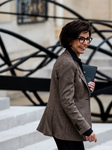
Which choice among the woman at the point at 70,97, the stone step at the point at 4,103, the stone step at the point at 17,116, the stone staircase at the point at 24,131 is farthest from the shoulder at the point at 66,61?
the stone step at the point at 4,103

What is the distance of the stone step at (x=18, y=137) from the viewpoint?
4645mm

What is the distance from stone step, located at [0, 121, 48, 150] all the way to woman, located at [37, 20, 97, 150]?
1.69 metres

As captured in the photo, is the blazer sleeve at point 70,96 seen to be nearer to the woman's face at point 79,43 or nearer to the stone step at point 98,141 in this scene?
the woman's face at point 79,43

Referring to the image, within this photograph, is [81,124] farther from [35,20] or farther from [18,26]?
[35,20]

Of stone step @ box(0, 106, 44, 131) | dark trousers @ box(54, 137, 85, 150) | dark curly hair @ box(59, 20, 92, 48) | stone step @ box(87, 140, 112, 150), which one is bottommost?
stone step @ box(87, 140, 112, 150)

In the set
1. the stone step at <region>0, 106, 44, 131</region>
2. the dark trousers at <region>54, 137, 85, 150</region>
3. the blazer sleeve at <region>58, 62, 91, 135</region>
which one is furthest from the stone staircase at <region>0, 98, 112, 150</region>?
the blazer sleeve at <region>58, 62, 91, 135</region>

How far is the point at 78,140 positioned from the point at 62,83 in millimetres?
361

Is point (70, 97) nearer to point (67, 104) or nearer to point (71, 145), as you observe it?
point (67, 104)

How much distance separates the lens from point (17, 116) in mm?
5305

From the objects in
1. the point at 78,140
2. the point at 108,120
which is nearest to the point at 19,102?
the point at 108,120

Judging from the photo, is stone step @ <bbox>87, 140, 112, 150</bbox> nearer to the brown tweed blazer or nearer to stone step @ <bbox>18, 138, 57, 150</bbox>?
stone step @ <bbox>18, 138, 57, 150</bbox>

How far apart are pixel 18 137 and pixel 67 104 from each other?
201 cm

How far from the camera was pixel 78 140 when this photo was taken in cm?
295

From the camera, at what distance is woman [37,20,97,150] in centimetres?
286
